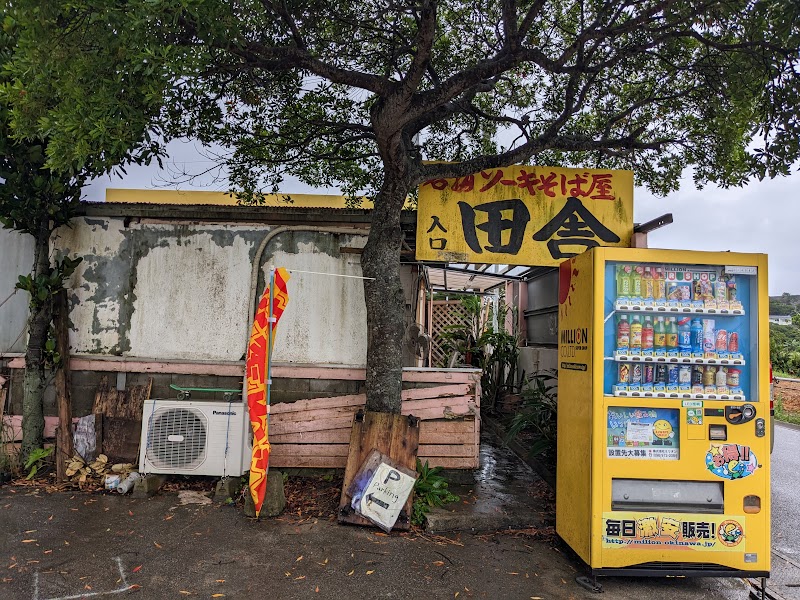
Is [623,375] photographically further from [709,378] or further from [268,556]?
[268,556]

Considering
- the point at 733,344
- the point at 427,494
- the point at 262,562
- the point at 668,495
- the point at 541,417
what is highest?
the point at 733,344

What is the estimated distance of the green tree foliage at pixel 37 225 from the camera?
6.12m

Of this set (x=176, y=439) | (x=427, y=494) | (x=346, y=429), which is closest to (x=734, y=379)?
(x=427, y=494)

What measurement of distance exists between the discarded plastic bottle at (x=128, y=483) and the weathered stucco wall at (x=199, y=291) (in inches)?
53.6

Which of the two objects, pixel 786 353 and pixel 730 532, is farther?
pixel 786 353

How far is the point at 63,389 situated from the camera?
256 inches

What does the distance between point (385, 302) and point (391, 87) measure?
2.13 meters

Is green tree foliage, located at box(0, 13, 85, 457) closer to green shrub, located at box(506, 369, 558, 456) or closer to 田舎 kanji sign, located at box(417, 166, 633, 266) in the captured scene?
田舎 kanji sign, located at box(417, 166, 633, 266)

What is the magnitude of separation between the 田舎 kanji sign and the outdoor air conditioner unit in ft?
9.41

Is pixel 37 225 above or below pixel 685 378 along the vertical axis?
above

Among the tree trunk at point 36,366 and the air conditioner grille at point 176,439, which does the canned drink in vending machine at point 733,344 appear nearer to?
the air conditioner grille at point 176,439

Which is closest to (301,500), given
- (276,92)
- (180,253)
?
(180,253)

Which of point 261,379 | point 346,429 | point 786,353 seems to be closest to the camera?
point 261,379

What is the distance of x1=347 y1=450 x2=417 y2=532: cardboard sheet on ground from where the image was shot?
17.3ft
